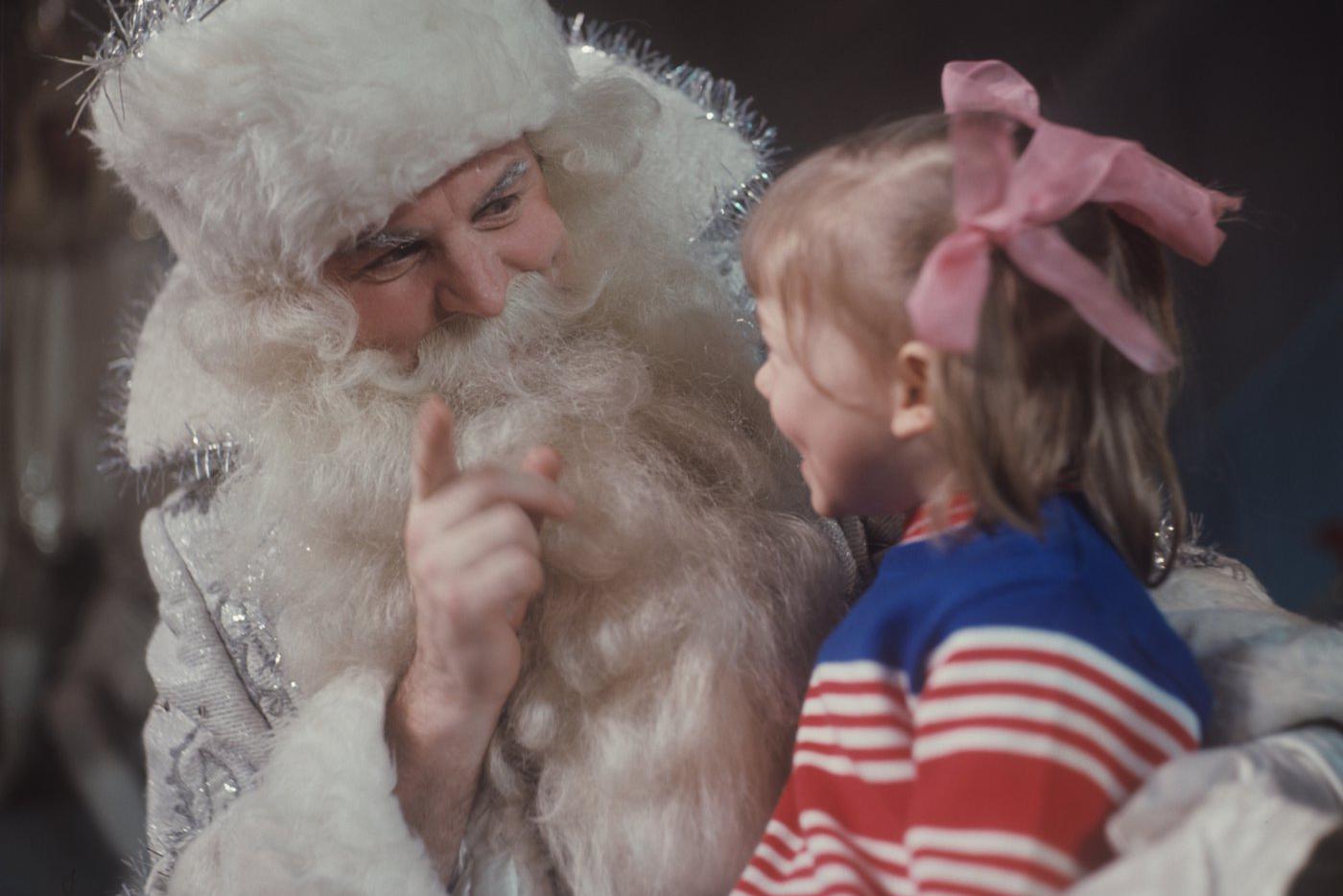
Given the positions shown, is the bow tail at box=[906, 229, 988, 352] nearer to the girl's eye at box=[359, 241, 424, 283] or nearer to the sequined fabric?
the girl's eye at box=[359, 241, 424, 283]

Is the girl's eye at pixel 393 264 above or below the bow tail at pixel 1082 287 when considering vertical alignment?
below

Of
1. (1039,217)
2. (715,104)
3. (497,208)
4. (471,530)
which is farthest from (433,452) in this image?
(715,104)

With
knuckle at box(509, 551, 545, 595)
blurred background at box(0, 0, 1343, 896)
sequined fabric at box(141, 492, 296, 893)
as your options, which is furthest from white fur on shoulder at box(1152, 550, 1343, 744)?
sequined fabric at box(141, 492, 296, 893)

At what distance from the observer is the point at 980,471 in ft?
1.82

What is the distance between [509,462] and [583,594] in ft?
0.35

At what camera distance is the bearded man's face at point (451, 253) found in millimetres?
830

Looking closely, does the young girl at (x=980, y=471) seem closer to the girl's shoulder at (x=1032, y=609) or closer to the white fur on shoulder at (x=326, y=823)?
the girl's shoulder at (x=1032, y=609)

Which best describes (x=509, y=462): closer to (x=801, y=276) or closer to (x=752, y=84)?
(x=801, y=276)

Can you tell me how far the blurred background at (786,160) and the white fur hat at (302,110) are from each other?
1.03 feet

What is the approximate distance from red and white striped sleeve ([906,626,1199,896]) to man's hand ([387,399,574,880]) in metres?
0.27

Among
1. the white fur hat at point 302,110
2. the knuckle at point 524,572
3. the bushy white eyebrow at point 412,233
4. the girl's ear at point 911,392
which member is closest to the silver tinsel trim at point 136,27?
the white fur hat at point 302,110

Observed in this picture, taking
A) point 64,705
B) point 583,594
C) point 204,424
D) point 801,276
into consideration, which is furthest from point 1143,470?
point 64,705

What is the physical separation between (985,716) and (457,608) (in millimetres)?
332

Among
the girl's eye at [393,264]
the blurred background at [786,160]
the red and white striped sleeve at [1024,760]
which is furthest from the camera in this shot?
the blurred background at [786,160]
